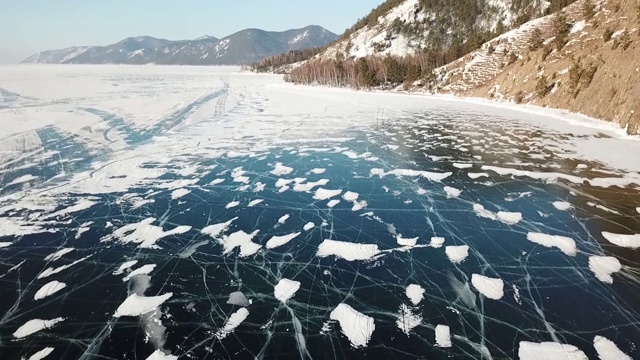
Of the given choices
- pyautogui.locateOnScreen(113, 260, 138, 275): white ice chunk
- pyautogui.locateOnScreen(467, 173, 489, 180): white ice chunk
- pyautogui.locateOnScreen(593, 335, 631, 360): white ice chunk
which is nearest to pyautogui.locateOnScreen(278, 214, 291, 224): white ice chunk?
pyautogui.locateOnScreen(113, 260, 138, 275): white ice chunk

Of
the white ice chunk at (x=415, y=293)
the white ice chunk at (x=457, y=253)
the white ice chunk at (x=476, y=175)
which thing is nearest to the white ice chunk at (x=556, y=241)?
the white ice chunk at (x=457, y=253)

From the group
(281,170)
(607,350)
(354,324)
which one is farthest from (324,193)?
(607,350)

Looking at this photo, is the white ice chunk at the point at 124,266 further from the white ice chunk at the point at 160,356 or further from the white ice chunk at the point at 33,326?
the white ice chunk at the point at 160,356

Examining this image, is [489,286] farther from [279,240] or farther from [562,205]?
[562,205]

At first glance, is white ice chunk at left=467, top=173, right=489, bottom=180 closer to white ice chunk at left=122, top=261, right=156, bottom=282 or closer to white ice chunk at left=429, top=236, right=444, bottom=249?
white ice chunk at left=429, top=236, right=444, bottom=249

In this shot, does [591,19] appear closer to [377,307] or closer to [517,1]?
[377,307]

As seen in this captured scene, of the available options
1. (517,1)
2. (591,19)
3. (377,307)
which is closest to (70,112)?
(377,307)
